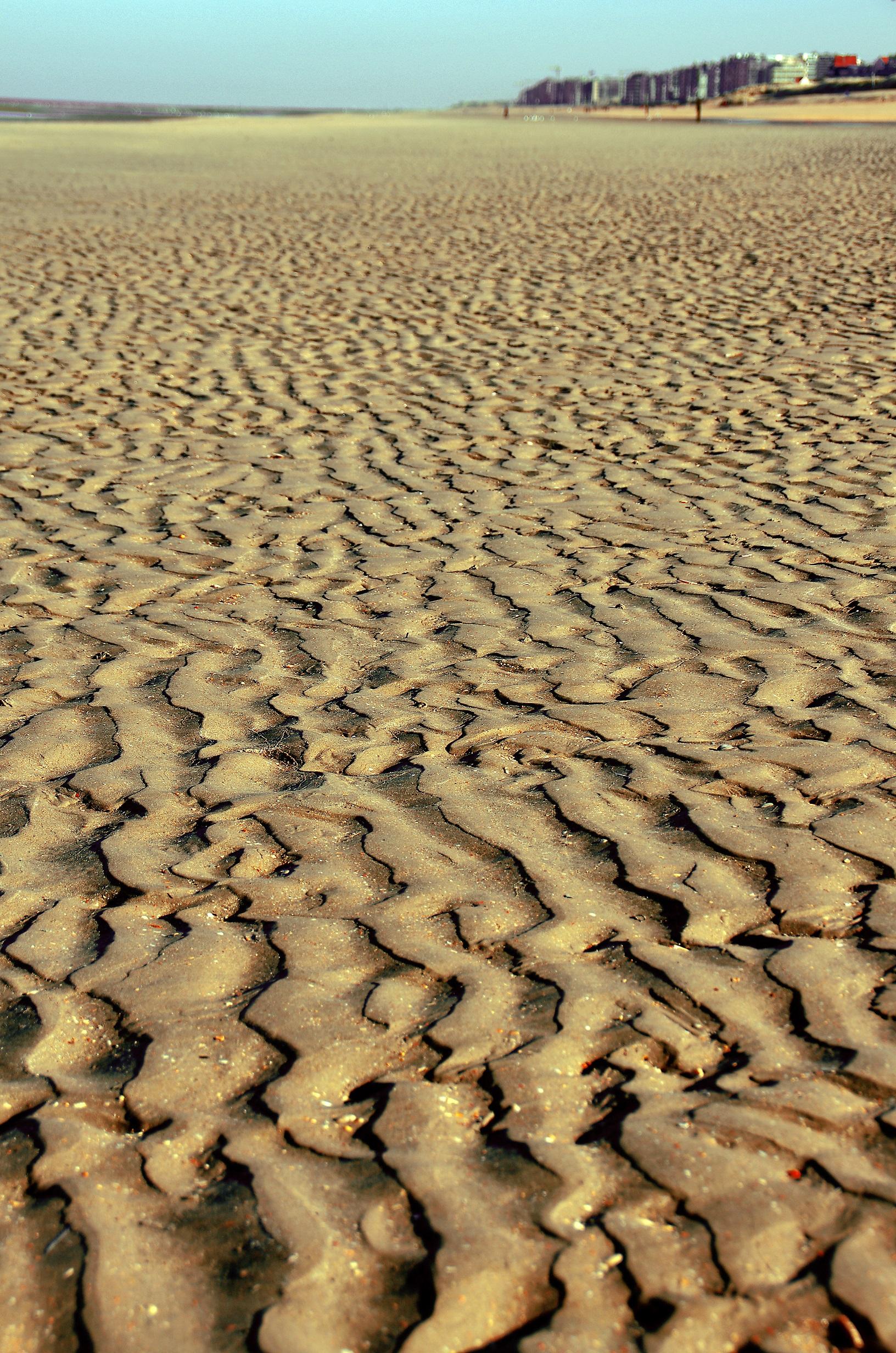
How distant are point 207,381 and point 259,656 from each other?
423 centimetres

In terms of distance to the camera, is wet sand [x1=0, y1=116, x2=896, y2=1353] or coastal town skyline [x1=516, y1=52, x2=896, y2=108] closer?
wet sand [x1=0, y1=116, x2=896, y2=1353]

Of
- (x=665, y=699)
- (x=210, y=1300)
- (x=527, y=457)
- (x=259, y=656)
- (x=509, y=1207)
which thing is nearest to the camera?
(x=210, y=1300)

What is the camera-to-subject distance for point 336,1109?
2.06m

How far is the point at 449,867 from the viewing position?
2.74 m

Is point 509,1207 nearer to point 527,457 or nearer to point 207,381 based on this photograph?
point 527,457

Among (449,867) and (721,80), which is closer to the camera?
(449,867)

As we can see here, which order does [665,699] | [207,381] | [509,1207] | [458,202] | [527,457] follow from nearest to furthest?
[509,1207] → [665,699] → [527,457] → [207,381] → [458,202]

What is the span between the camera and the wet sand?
177 centimetres

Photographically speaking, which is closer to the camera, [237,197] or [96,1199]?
[96,1199]

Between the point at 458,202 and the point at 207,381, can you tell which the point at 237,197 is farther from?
the point at 207,381

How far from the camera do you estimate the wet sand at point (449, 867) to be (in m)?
1.77

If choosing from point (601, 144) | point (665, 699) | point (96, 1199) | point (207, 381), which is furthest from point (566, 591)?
point (601, 144)

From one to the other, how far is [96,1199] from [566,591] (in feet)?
9.47

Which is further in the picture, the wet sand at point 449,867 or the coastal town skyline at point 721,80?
the coastal town skyline at point 721,80
